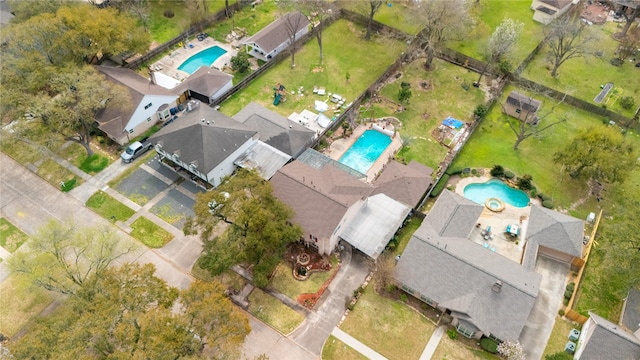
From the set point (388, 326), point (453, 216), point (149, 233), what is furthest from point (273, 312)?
point (453, 216)

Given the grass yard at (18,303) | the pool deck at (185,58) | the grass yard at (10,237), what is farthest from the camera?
the pool deck at (185,58)

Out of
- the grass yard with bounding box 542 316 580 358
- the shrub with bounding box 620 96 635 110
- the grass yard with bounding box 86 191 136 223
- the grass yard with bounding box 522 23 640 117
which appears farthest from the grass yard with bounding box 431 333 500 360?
the shrub with bounding box 620 96 635 110

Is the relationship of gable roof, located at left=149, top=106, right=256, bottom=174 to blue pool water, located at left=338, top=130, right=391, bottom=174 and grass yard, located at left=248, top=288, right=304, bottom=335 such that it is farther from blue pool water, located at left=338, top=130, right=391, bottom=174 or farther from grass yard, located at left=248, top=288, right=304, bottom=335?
grass yard, located at left=248, top=288, right=304, bottom=335

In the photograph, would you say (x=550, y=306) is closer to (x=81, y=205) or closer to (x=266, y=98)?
(x=266, y=98)

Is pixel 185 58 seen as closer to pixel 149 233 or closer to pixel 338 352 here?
pixel 149 233

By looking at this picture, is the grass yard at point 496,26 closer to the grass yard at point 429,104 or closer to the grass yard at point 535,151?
the grass yard at point 429,104

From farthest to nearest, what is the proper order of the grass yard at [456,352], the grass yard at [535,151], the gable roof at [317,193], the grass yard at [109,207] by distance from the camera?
1. the grass yard at [535,151]
2. the grass yard at [109,207]
3. the gable roof at [317,193]
4. the grass yard at [456,352]

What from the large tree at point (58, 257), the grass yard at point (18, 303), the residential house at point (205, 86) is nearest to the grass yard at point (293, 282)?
the large tree at point (58, 257)
